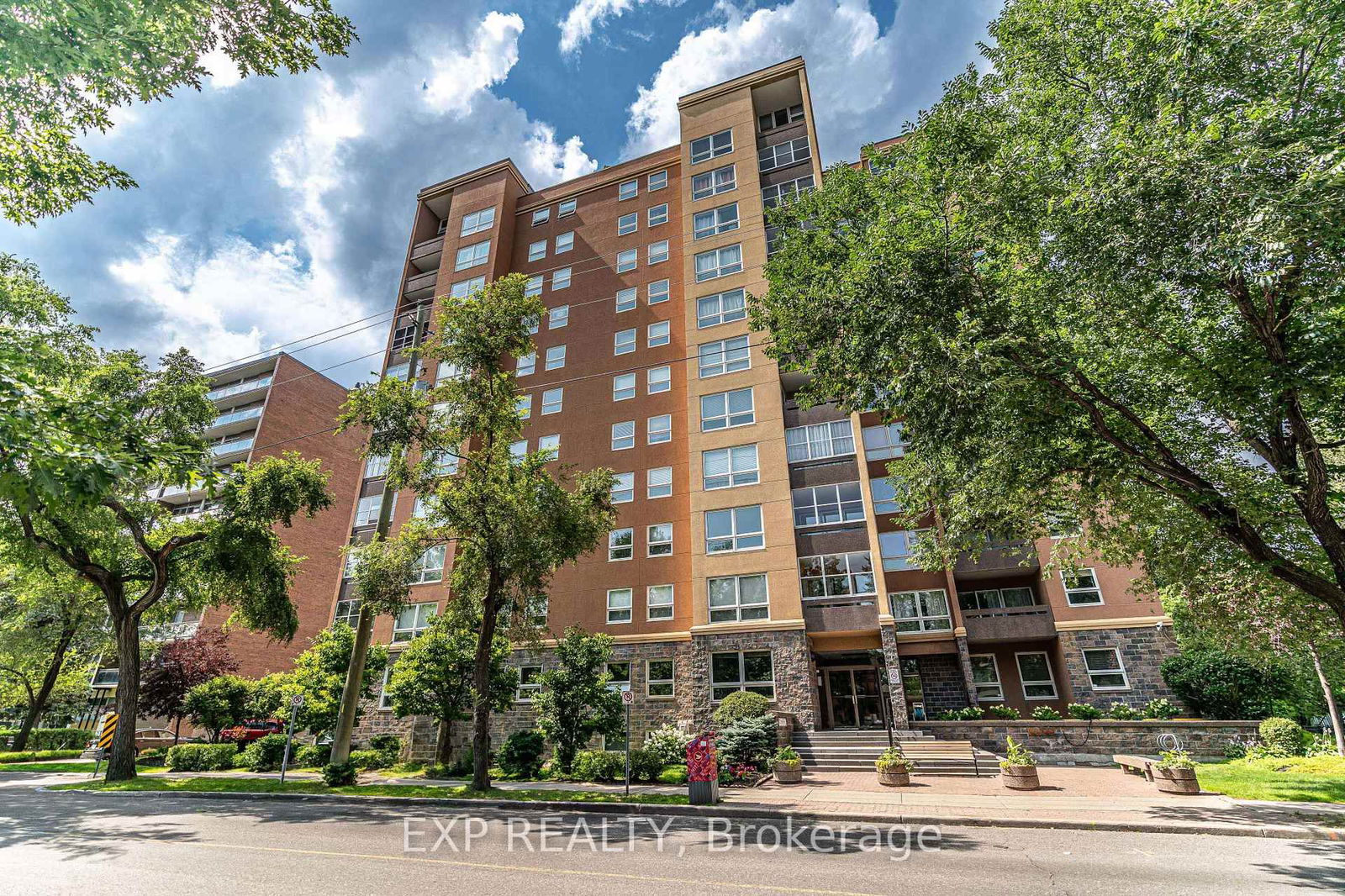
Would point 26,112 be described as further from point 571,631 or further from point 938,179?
point 571,631

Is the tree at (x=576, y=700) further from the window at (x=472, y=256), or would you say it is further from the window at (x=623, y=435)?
the window at (x=472, y=256)

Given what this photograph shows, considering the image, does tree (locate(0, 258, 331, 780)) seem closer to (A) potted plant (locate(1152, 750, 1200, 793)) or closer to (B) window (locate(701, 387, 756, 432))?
(B) window (locate(701, 387, 756, 432))

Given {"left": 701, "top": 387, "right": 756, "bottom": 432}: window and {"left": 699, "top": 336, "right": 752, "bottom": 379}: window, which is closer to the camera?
{"left": 701, "top": 387, "right": 756, "bottom": 432}: window

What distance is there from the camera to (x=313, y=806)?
45.2 ft

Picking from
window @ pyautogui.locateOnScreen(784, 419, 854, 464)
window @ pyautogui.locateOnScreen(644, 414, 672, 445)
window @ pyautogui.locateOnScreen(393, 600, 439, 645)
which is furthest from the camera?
window @ pyautogui.locateOnScreen(644, 414, 672, 445)

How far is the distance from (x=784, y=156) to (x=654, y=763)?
1135 inches

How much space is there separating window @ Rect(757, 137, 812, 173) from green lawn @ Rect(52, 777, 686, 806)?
29228mm

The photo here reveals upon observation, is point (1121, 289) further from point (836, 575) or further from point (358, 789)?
point (358, 789)

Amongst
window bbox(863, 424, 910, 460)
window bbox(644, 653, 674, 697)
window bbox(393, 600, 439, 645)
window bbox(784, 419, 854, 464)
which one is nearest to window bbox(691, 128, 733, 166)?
window bbox(784, 419, 854, 464)

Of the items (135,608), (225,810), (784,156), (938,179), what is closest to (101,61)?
(938,179)

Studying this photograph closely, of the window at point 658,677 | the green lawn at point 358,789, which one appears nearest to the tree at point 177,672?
the green lawn at point 358,789

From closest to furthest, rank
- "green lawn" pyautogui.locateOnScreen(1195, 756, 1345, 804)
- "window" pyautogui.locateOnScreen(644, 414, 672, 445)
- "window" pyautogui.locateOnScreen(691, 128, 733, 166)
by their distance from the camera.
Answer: "green lawn" pyautogui.locateOnScreen(1195, 756, 1345, 804) → "window" pyautogui.locateOnScreen(644, 414, 672, 445) → "window" pyautogui.locateOnScreen(691, 128, 733, 166)

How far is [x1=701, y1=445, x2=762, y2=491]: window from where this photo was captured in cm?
2527

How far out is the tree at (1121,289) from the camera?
28.4 ft
